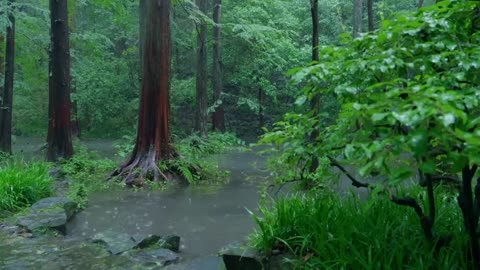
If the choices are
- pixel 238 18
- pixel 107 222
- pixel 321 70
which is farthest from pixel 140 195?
pixel 238 18

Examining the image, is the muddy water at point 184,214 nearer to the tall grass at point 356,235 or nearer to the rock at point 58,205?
the rock at point 58,205

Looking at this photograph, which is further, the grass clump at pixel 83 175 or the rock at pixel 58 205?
the grass clump at pixel 83 175

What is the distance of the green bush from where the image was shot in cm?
720

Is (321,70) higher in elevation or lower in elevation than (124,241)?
higher

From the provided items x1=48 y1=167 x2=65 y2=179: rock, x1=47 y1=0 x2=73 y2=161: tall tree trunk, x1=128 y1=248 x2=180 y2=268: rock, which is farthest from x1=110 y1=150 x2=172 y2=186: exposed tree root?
x1=128 y1=248 x2=180 y2=268: rock

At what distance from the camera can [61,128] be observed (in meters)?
12.4

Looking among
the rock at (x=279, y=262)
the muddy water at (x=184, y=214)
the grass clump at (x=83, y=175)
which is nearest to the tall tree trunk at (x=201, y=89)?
the grass clump at (x=83, y=175)

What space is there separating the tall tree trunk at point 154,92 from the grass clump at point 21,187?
252 centimetres

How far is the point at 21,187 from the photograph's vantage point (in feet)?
24.8

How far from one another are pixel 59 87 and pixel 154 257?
8.57m

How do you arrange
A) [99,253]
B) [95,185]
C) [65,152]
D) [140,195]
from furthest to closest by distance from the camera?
[65,152] → [95,185] → [140,195] → [99,253]

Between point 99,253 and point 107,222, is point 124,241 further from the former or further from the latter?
point 107,222

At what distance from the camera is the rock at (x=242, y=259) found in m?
4.09

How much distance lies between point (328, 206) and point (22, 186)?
5463 millimetres
